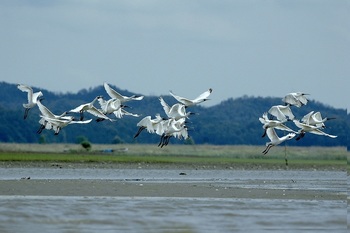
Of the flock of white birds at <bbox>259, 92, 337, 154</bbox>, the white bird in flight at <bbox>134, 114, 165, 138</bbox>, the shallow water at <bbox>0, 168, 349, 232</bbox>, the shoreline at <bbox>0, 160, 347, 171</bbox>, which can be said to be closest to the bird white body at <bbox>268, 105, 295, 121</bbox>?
the flock of white birds at <bbox>259, 92, 337, 154</bbox>

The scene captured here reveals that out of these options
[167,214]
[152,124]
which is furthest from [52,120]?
[167,214]

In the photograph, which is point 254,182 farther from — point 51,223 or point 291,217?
point 51,223

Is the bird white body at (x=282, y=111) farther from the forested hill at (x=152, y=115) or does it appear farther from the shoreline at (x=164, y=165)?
the forested hill at (x=152, y=115)

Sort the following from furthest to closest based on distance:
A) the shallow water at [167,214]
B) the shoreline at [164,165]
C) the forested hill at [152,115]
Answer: the forested hill at [152,115], the shoreline at [164,165], the shallow water at [167,214]

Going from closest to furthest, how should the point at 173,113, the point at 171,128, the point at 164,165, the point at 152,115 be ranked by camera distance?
1. the point at 173,113
2. the point at 171,128
3. the point at 164,165
4. the point at 152,115

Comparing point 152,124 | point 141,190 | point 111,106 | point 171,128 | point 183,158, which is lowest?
point 141,190

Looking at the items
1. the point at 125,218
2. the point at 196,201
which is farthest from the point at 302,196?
the point at 125,218

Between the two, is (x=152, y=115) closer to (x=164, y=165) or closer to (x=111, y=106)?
(x=164, y=165)

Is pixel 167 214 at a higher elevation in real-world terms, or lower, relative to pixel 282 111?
lower

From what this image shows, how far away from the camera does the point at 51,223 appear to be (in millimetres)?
18344

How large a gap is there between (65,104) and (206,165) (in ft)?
262

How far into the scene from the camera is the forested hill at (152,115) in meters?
104

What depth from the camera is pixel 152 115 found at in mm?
121438

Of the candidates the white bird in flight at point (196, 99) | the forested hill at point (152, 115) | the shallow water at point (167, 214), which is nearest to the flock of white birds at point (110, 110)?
the white bird in flight at point (196, 99)
